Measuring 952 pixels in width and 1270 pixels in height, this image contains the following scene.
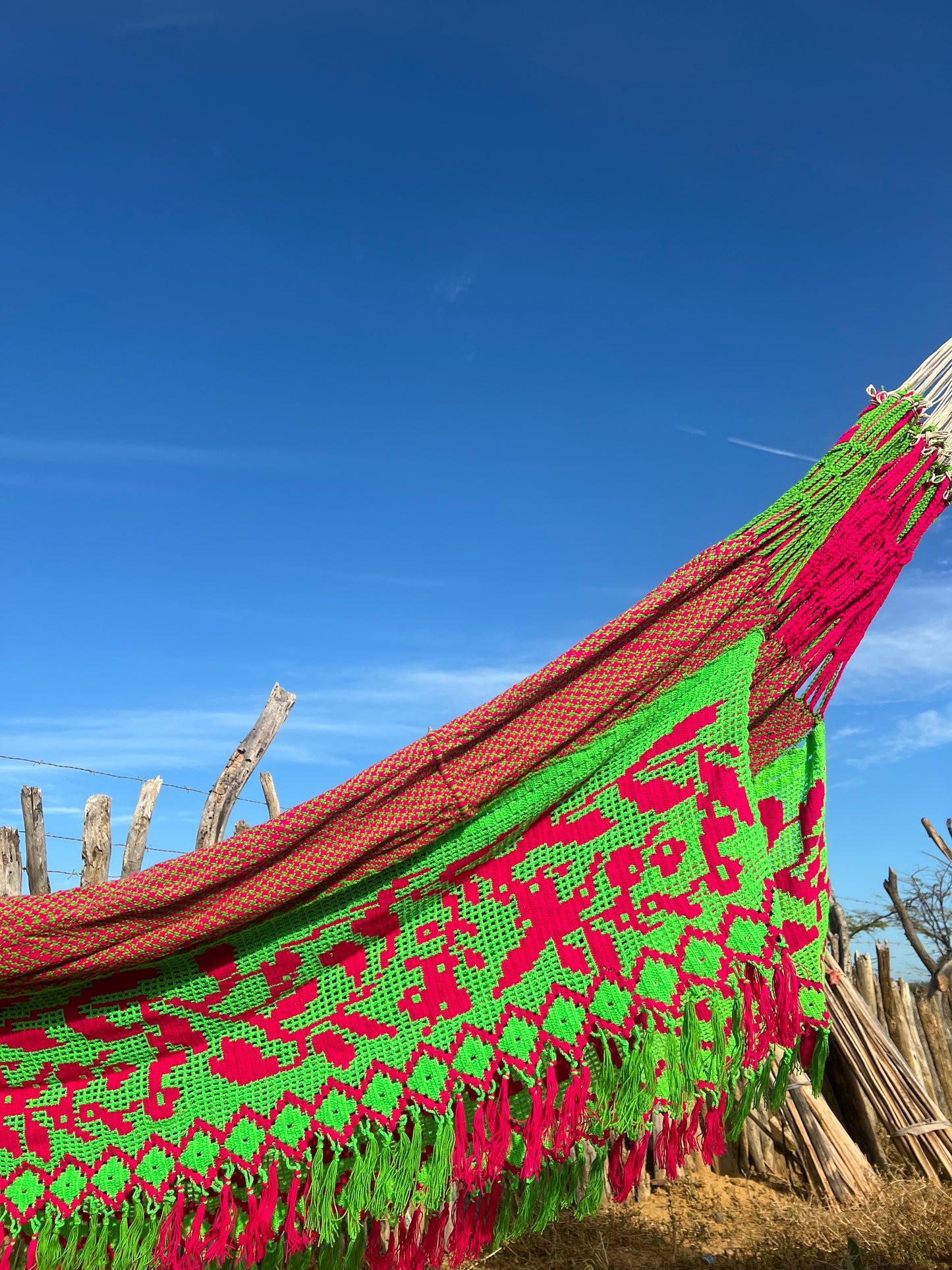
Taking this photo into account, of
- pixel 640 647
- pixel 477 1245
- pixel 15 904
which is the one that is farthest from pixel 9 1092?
pixel 640 647

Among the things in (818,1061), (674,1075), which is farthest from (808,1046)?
(674,1075)

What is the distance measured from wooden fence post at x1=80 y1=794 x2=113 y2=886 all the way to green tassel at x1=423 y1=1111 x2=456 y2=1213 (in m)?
2.37

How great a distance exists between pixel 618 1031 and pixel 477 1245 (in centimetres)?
42

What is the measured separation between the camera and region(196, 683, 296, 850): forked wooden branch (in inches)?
140

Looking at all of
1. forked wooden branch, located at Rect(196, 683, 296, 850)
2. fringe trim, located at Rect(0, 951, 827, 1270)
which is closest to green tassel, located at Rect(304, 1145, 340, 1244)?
fringe trim, located at Rect(0, 951, 827, 1270)

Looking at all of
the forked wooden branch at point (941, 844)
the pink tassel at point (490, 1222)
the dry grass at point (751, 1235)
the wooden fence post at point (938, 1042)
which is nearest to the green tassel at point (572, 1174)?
the pink tassel at point (490, 1222)

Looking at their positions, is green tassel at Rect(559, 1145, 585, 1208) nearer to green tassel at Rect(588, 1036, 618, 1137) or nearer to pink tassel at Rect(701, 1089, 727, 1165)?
green tassel at Rect(588, 1036, 618, 1137)

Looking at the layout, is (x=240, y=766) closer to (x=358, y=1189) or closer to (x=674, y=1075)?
(x=358, y=1189)

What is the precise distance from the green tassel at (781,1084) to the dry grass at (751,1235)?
186 cm

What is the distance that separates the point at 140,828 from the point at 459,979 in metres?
2.52

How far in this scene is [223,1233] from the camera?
1.42 meters

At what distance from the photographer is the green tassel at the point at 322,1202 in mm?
1401

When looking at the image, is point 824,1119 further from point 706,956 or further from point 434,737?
point 434,737

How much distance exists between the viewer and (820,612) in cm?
167
